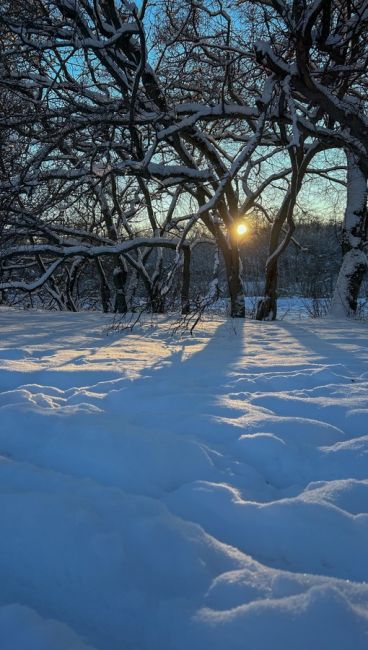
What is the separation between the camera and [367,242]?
30.4 feet

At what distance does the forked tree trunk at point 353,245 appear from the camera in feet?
30.3

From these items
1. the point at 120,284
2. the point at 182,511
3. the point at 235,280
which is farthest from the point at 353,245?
the point at 182,511

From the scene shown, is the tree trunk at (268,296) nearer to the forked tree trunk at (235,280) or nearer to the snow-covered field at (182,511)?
the forked tree trunk at (235,280)

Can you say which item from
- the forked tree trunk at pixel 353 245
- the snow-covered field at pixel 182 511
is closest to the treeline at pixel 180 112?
the forked tree trunk at pixel 353 245

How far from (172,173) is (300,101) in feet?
9.03

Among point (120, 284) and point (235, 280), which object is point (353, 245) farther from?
point (120, 284)

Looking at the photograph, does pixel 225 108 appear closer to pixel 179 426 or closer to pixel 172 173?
pixel 172 173

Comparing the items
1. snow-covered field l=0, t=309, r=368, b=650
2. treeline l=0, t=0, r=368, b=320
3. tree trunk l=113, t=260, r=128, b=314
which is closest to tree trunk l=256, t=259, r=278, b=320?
treeline l=0, t=0, r=368, b=320

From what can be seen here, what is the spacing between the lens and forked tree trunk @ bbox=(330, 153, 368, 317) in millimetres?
9234

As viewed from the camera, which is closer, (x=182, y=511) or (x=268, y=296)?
(x=182, y=511)

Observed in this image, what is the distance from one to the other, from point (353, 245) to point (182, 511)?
29.0ft

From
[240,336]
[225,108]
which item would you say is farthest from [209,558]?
[225,108]

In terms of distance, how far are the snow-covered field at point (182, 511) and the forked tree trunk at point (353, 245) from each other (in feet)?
21.0

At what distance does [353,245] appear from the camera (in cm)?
923
